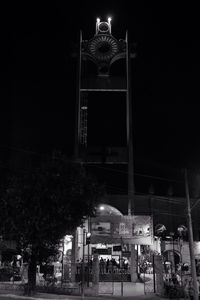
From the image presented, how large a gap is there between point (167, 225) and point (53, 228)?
3770cm

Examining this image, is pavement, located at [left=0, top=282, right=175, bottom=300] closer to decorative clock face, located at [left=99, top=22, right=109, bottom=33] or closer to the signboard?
Result: the signboard

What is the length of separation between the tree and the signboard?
10.8 m

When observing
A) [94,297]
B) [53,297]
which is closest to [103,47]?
[94,297]

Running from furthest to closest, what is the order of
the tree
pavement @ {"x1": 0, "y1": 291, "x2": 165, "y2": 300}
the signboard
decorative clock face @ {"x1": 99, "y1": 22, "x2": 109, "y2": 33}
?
decorative clock face @ {"x1": 99, "y1": 22, "x2": 109, "y2": 33} → the signboard → the tree → pavement @ {"x1": 0, "y1": 291, "x2": 165, "y2": 300}

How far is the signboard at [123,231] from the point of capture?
37.9 meters

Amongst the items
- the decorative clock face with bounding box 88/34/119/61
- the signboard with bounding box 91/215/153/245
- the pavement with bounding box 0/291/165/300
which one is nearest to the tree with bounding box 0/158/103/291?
the pavement with bounding box 0/291/165/300

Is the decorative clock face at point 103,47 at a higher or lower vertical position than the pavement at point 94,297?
higher

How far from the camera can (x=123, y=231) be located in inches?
1500

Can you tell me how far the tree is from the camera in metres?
25.5

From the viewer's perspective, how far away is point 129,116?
48625 millimetres

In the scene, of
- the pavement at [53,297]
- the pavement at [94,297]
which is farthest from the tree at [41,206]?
the pavement at [94,297]

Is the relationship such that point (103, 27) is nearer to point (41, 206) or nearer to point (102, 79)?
point (102, 79)

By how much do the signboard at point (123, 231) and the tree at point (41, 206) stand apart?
1078cm

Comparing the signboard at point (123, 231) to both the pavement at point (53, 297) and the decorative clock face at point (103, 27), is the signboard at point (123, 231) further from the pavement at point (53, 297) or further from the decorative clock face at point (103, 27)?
the decorative clock face at point (103, 27)
